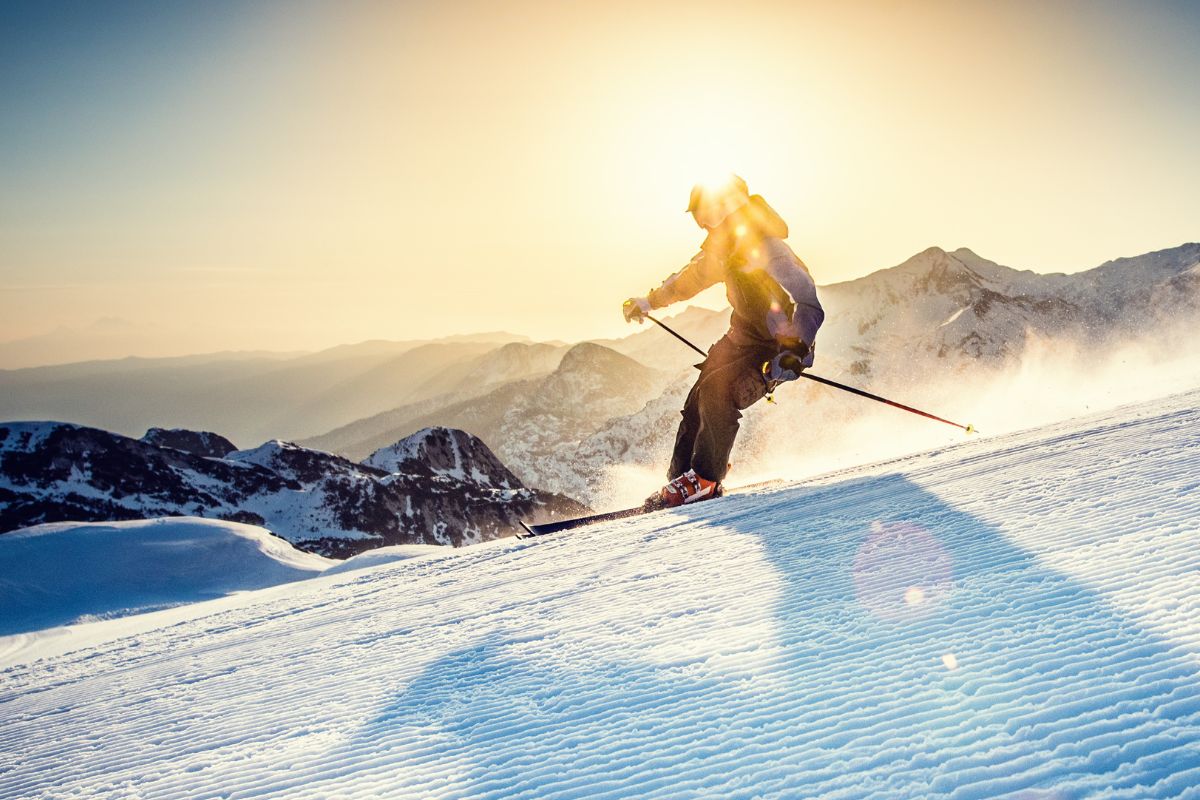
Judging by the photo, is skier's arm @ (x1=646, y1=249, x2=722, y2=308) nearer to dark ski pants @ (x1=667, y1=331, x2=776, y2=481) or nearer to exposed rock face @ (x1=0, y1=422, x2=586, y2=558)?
dark ski pants @ (x1=667, y1=331, x2=776, y2=481)

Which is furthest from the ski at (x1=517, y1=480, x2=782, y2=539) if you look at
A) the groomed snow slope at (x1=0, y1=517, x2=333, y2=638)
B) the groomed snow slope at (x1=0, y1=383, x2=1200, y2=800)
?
the groomed snow slope at (x1=0, y1=517, x2=333, y2=638)

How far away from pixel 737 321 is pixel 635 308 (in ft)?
4.72

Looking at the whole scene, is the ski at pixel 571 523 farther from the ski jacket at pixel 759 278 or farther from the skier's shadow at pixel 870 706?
the skier's shadow at pixel 870 706

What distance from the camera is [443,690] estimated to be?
254 centimetres

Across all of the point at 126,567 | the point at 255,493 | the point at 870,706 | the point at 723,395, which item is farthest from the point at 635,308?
the point at 255,493

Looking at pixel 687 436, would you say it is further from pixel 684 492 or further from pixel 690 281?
pixel 690 281

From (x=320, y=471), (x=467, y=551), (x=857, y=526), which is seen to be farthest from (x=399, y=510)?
(x=857, y=526)

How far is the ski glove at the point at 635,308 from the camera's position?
7855mm

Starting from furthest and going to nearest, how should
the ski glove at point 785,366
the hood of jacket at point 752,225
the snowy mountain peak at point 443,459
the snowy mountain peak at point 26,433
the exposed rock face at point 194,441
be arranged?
the exposed rock face at point 194,441, the snowy mountain peak at point 443,459, the snowy mountain peak at point 26,433, the hood of jacket at point 752,225, the ski glove at point 785,366

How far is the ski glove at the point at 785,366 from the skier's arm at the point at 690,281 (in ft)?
4.64

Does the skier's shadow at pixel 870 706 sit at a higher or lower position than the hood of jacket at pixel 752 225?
lower

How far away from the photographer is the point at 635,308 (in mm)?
7859

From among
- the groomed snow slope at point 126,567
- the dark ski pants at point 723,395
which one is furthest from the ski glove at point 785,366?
the groomed snow slope at point 126,567

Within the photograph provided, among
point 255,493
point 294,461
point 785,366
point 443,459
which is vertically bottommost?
point 785,366
